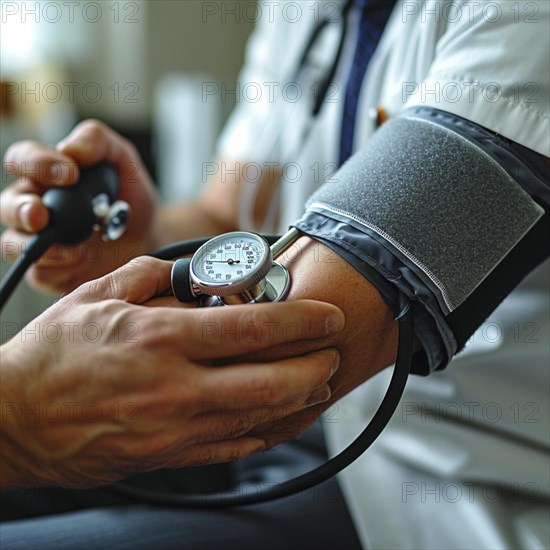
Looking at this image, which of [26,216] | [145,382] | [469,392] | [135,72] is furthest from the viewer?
[135,72]

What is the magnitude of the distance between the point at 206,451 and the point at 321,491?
1.00 feet

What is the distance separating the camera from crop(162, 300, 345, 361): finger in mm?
517

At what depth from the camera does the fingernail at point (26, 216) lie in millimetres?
869

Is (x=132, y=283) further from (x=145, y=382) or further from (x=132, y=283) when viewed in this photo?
(x=145, y=382)

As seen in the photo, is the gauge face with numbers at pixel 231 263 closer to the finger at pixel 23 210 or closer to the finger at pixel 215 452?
the finger at pixel 215 452

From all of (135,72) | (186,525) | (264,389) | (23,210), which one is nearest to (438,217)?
(264,389)

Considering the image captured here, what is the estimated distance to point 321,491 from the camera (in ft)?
2.71

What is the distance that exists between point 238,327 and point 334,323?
0.26 ft

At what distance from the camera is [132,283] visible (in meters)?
0.58

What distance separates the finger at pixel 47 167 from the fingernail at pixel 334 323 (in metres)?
0.47

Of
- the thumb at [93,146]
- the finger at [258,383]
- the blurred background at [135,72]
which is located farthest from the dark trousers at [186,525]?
the blurred background at [135,72]

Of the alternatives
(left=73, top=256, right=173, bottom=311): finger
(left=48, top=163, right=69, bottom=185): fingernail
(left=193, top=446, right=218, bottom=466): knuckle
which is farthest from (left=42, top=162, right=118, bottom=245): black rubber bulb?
Answer: (left=193, top=446, right=218, bottom=466): knuckle

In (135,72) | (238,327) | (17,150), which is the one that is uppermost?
(238,327)

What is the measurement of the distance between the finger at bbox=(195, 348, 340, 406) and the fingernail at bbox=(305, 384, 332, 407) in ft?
0.16
